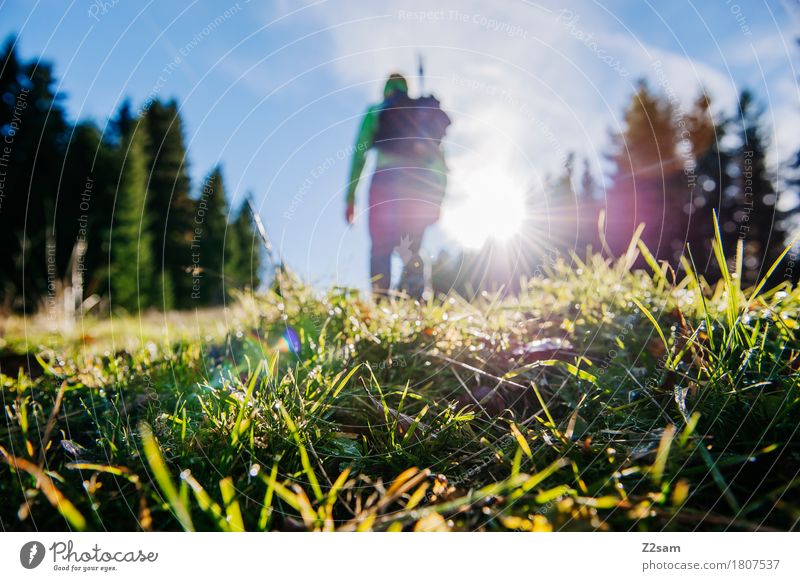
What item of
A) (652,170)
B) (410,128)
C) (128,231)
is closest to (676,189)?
(652,170)

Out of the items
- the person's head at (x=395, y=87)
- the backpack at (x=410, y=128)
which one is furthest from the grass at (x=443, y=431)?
the backpack at (x=410, y=128)

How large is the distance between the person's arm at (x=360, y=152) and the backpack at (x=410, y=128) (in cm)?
10

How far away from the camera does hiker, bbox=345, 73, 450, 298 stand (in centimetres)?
302

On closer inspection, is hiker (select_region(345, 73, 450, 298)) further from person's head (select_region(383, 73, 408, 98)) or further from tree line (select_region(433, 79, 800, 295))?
tree line (select_region(433, 79, 800, 295))

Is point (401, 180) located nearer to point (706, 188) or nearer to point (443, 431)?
point (443, 431)

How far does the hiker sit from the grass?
0.77 metres

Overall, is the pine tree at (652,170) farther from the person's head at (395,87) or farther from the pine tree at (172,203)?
the pine tree at (172,203)

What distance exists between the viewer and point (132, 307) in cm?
1892

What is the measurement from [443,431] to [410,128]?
2.78m

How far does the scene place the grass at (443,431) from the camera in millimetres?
1119

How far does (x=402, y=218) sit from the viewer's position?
333 centimetres
